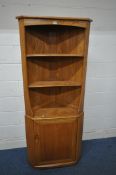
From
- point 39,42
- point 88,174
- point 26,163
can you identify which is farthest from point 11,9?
point 88,174

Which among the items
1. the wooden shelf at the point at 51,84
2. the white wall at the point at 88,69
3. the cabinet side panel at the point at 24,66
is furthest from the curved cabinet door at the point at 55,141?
the white wall at the point at 88,69

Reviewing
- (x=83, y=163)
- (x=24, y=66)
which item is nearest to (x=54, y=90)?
(x=24, y=66)

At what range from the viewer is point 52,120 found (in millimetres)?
1885

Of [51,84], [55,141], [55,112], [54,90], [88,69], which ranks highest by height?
[88,69]

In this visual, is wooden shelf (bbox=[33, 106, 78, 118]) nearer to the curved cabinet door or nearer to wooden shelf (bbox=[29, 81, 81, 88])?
the curved cabinet door

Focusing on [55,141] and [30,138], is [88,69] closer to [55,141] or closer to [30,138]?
[55,141]

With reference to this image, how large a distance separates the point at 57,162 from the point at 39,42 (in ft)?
4.82

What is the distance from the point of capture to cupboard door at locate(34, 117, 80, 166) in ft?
6.26

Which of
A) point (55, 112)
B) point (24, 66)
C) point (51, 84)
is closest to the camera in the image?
point (24, 66)

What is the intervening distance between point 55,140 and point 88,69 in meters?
1.02

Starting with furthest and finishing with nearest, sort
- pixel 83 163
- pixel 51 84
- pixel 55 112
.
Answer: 1. pixel 83 163
2. pixel 55 112
3. pixel 51 84

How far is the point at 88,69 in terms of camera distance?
2285mm

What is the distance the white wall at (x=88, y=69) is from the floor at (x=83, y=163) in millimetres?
166

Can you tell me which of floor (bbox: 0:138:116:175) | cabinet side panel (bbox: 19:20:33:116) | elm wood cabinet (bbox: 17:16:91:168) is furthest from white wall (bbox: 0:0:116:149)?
cabinet side panel (bbox: 19:20:33:116)
